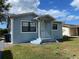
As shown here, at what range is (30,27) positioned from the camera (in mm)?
27078

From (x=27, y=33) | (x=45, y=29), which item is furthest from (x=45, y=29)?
(x=27, y=33)

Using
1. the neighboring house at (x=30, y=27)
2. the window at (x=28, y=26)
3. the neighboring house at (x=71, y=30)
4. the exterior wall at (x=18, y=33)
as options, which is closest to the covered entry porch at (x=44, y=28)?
the neighboring house at (x=30, y=27)

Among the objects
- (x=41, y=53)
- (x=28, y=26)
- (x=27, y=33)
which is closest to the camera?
(x=41, y=53)

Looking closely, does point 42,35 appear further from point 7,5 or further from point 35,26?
point 7,5

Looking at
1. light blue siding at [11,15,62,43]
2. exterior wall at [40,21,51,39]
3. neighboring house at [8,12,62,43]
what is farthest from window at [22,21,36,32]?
exterior wall at [40,21,51,39]

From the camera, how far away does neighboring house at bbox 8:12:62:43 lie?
26047 millimetres

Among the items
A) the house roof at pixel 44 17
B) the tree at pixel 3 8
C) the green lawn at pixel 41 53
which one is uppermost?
the tree at pixel 3 8

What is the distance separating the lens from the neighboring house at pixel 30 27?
2605cm

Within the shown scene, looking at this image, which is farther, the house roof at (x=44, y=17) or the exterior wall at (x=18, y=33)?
the house roof at (x=44, y=17)

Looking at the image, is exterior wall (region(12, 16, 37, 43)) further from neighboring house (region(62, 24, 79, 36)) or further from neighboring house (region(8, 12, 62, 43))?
neighboring house (region(62, 24, 79, 36))

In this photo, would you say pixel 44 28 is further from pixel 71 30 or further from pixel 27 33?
pixel 71 30

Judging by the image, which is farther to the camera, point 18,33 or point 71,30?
point 71,30

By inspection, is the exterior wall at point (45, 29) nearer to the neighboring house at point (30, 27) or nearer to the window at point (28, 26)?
the neighboring house at point (30, 27)

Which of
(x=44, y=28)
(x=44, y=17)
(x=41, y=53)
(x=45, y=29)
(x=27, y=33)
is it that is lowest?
(x=41, y=53)
